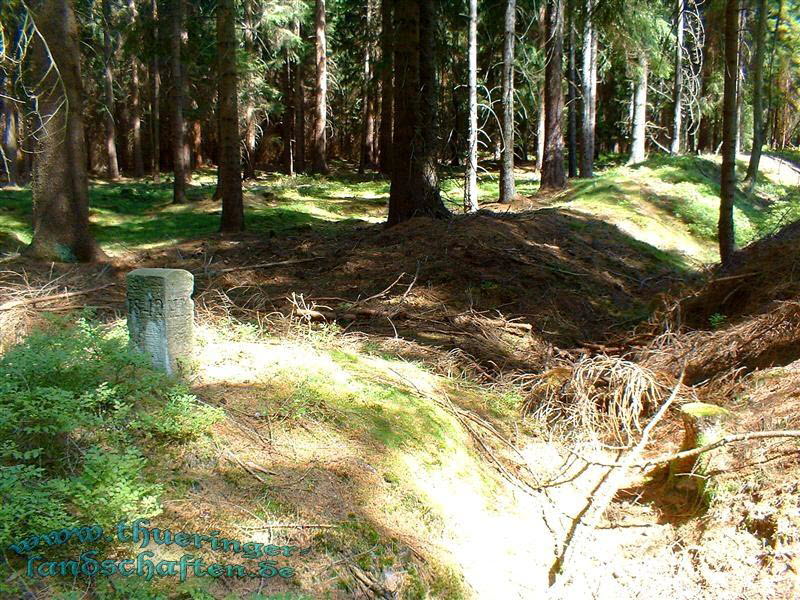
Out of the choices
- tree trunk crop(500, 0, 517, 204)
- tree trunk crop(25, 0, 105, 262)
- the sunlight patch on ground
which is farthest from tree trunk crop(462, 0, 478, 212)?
the sunlight patch on ground

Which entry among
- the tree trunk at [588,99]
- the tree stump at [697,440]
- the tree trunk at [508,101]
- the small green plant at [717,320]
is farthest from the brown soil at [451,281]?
the tree trunk at [588,99]

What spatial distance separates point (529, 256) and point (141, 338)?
257 inches

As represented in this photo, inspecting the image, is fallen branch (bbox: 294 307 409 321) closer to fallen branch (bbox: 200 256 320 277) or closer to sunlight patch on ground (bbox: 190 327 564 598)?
sunlight patch on ground (bbox: 190 327 564 598)

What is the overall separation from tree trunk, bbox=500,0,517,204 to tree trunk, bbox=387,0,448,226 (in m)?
5.47

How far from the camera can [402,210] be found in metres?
11.4

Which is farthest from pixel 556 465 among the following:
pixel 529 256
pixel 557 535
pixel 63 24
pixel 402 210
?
pixel 63 24

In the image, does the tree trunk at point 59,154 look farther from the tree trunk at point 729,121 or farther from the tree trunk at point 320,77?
the tree trunk at point 320,77

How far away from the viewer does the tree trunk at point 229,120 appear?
13.4m

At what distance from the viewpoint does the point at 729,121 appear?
9422 mm

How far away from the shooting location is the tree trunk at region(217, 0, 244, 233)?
13422 millimetres

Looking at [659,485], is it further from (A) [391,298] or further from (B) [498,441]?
(A) [391,298]

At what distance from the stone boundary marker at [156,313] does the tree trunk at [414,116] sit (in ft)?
24.2

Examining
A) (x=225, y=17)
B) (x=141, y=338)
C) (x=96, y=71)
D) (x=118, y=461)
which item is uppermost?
(x=96, y=71)

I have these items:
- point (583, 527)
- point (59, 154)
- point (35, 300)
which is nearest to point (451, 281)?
point (583, 527)
